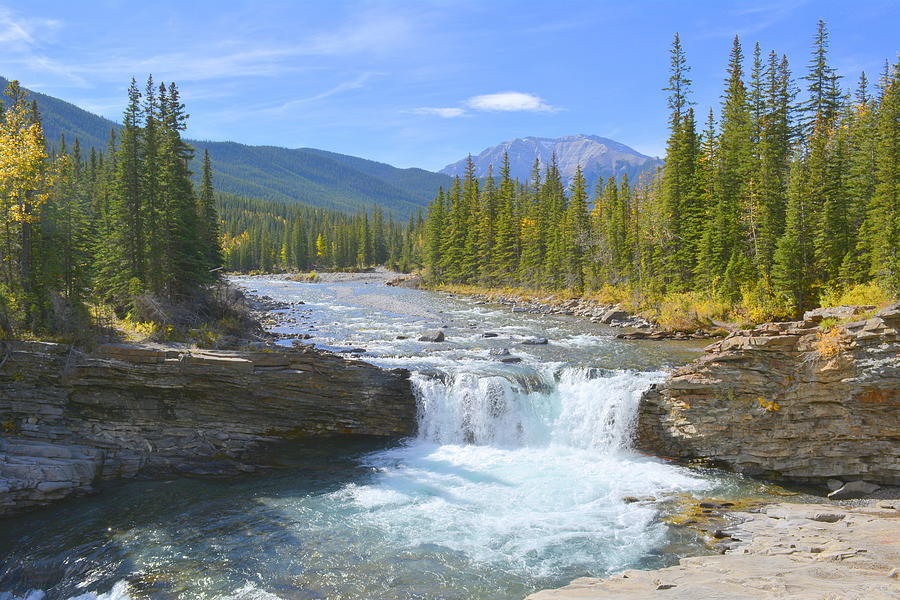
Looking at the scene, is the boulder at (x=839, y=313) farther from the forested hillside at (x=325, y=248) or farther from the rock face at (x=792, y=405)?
the forested hillside at (x=325, y=248)

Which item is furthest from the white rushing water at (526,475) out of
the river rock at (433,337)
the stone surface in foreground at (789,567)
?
the river rock at (433,337)

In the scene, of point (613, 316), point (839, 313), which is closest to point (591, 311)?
point (613, 316)

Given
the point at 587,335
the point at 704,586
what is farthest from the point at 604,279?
the point at 704,586

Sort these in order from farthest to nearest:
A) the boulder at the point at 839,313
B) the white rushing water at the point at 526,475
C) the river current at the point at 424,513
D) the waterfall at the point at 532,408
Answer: the waterfall at the point at 532,408, the boulder at the point at 839,313, the white rushing water at the point at 526,475, the river current at the point at 424,513

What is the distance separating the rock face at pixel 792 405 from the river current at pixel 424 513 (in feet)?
3.82

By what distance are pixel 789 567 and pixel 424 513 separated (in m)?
8.85

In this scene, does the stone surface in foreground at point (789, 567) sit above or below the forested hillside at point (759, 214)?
below

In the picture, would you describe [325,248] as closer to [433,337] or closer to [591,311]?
[591,311]

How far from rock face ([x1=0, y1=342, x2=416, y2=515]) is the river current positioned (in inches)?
37.1

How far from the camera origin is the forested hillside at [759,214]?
106 ft

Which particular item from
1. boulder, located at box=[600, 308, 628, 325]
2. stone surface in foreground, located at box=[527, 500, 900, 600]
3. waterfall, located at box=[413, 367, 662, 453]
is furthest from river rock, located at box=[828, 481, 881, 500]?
boulder, located at box=[600, 308, 628, 325]

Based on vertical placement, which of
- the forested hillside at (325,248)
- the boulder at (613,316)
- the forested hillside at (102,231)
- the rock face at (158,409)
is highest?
the forested hillside at (325,248)

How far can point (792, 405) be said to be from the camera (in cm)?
1730

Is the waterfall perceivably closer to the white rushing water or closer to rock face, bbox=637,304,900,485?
the white rushing water
